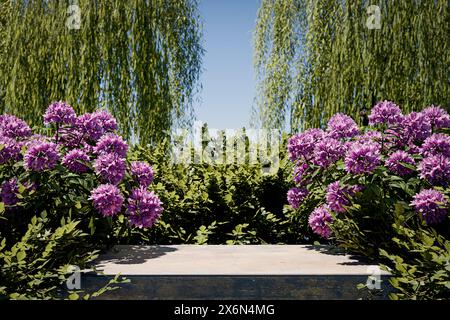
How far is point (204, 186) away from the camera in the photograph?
4094 mm

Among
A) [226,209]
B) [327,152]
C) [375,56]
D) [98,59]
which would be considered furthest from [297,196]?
[98,59]

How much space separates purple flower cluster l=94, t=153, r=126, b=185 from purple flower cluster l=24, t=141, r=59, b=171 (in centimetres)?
26

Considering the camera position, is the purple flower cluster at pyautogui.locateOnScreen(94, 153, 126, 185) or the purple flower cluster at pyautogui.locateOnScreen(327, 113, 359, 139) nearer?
the purple flower cluster at pyautogui.locateOnScreen(94, 153, 126, 185)

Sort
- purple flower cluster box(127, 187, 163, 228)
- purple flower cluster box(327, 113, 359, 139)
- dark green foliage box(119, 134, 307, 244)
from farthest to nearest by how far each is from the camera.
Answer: dark green foliage box(119, 134, 307, 244)
purple flower cluster box(327, 113, 359, 139)
purple flower cluster box(127, 187, 163, 228)

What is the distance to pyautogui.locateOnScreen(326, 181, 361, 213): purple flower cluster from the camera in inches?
118

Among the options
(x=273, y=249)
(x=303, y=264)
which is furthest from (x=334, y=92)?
(x=303, y=264)

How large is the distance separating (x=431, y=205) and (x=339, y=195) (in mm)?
552

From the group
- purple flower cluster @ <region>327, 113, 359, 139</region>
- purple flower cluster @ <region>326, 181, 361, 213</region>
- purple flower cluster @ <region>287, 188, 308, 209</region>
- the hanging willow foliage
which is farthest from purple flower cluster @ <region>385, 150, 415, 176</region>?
the hanging willow foliage

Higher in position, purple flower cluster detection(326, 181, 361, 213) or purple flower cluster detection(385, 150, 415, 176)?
purple flower cluster detection(385, 150, 415, 176)

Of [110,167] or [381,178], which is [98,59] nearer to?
[110,167]

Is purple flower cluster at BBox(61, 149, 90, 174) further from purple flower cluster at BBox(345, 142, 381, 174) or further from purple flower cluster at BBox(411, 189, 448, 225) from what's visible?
purple flower cluster at BBox(411, 189, 448, 225)

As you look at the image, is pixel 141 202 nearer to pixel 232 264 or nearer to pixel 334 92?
pixel 232 264

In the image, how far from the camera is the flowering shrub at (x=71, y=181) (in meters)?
2.84
